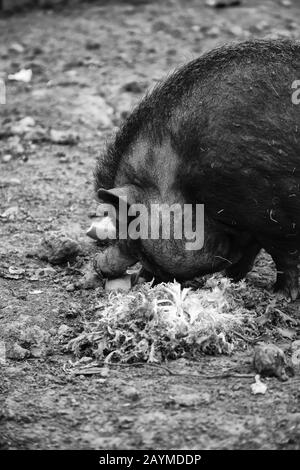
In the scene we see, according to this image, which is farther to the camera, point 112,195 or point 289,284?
point 289,284

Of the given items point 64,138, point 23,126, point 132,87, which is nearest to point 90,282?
point 64,138

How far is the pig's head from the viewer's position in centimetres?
525

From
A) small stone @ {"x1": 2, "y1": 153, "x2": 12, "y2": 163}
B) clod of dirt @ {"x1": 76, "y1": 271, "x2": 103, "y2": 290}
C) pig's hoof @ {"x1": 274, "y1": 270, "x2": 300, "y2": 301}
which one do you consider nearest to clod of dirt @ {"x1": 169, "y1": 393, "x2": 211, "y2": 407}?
pig's hoof @ {"x1": 274, "y1": 270, "x2": 300, "y2": 301}

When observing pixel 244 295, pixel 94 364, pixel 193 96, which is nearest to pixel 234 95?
pixel 193 96

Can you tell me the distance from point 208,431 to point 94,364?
1010 mm

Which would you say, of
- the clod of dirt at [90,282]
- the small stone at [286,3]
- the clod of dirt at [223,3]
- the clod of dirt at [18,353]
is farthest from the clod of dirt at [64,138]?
the small stone at [286,3]

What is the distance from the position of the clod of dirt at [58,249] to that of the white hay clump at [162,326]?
100cm

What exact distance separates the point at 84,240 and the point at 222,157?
6.14 feet

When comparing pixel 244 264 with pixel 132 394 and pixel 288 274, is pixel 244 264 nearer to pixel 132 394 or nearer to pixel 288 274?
pixel 288 274

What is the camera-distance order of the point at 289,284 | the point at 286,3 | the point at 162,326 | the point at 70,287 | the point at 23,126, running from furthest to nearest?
the point at 286,3
the point at 23,126
the point at 70,287
the point at 289,284
the point at 162,326

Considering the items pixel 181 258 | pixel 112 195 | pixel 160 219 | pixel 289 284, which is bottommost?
pixel 289 284

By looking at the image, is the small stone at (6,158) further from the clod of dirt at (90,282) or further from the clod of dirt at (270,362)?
the clod of dirt at (270,362)

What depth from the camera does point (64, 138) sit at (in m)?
8.39
